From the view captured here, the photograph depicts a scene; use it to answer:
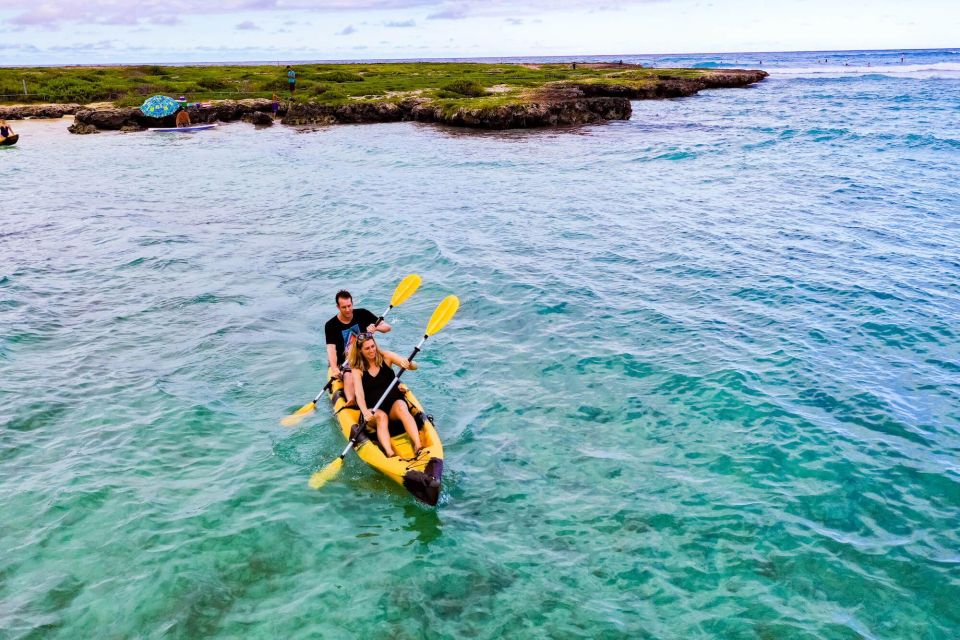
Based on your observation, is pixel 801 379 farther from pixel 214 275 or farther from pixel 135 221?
pixel 135 221

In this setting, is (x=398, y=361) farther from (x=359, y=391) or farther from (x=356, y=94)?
(x=356, y=94)

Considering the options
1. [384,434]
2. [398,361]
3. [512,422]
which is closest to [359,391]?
[398,361]

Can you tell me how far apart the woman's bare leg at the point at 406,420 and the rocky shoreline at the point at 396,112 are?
140 ft

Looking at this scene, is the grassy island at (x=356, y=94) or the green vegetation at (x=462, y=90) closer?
the grassy island at (x=356, y=94)

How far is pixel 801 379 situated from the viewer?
12.7 m

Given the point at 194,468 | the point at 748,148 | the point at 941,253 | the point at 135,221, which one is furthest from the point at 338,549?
the point at 748,148

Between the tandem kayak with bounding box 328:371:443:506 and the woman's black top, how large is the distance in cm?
33

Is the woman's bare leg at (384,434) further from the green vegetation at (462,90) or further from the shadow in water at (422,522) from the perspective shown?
the green vegetation at (462,90)

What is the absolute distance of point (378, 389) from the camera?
1087 cm

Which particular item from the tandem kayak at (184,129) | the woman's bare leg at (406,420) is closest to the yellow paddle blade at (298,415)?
the woman's bare leg at (406,420)

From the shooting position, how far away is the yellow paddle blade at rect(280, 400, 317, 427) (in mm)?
11977

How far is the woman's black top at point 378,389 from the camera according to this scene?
35.5 feet

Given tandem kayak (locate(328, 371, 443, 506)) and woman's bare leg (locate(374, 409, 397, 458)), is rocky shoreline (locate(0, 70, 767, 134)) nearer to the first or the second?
tandem kayak (locate(328, 371, 443, 506))

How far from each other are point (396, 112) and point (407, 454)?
5146cm
